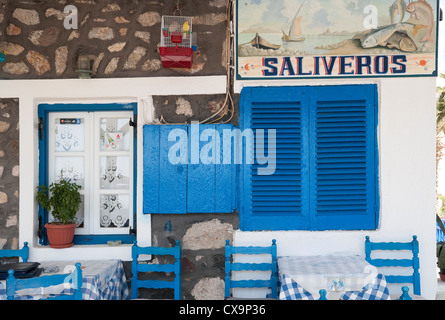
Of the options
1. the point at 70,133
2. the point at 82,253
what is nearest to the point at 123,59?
the point at 70,133

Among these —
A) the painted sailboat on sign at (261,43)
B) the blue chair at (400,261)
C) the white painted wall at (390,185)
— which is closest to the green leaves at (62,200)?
the white painted wall at (390,185)

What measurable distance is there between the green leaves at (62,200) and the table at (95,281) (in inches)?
17.8

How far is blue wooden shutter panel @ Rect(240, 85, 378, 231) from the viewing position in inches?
160

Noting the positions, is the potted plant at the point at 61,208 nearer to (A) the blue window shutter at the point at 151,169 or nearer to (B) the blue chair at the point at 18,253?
(B) the blue chair at the point at 18,253

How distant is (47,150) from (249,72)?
2.22 meters

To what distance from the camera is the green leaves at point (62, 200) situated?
13.0 feet

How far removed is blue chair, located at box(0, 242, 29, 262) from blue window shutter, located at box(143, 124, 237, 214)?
1.20m

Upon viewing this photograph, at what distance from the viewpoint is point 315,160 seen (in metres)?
4.08

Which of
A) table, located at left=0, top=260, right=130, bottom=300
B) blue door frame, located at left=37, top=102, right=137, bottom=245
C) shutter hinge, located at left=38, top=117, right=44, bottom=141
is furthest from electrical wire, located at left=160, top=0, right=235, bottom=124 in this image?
table, located at left=0, top=260, right=130, bottom=300

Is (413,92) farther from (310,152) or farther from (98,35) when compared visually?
(98,35)

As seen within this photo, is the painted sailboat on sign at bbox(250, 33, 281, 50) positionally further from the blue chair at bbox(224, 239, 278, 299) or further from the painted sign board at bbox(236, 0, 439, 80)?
the blue chair at bbox(224, 239, 278, 299)

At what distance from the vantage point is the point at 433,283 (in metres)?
4.00

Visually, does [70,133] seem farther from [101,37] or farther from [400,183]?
[400,183]
